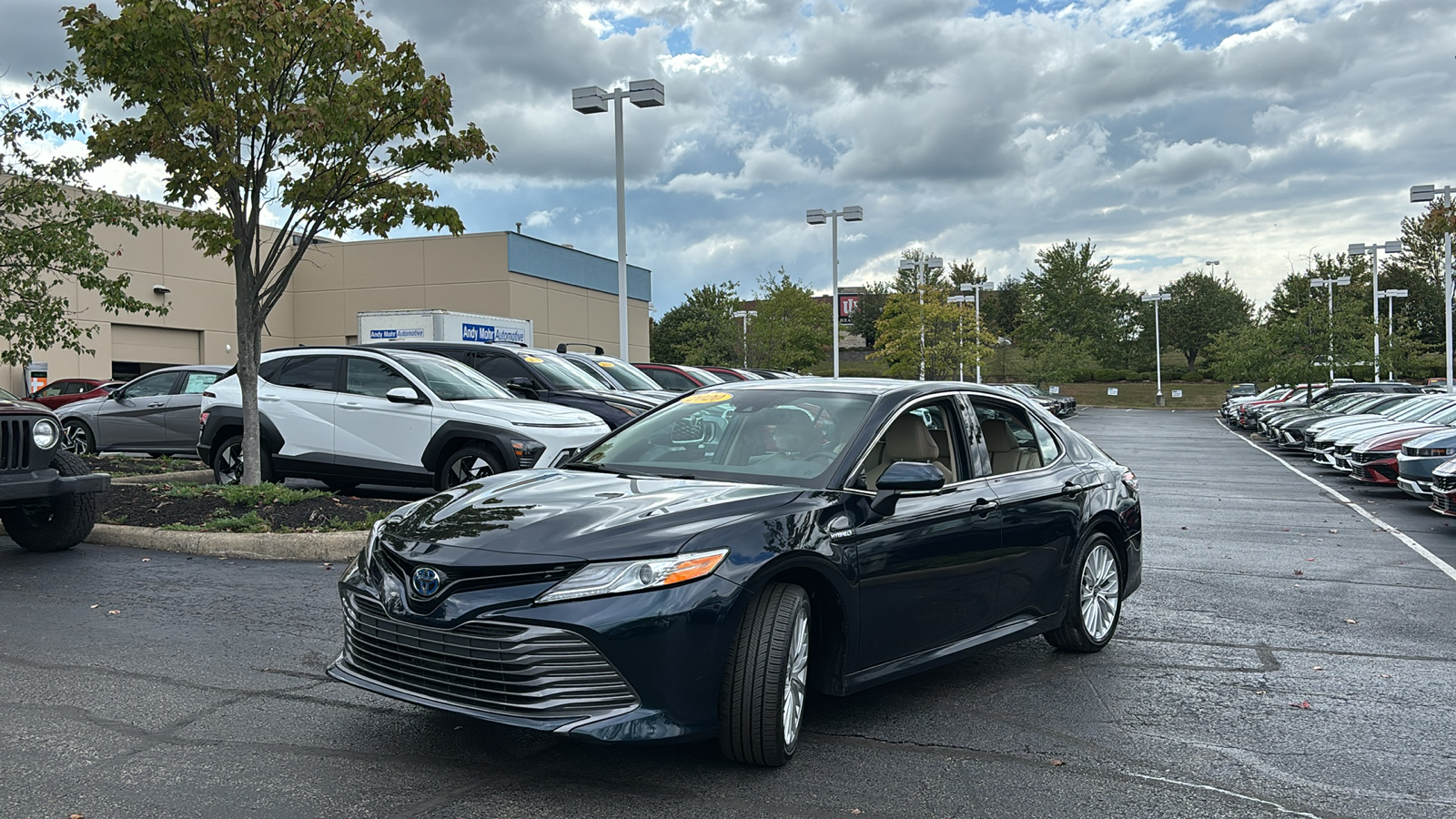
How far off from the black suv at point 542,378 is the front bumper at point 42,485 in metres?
5.72

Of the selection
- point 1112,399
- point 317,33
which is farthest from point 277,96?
point 1112,399

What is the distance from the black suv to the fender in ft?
8.02

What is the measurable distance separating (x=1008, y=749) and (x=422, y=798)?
7.31ft

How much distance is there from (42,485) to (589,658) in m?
6.10

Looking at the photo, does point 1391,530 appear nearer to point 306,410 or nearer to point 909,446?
point 909,446

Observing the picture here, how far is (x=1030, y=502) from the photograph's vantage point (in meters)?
5.92

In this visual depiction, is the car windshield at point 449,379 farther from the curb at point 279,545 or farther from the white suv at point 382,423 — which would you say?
the curb at point 279,545

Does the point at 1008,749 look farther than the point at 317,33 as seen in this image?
No

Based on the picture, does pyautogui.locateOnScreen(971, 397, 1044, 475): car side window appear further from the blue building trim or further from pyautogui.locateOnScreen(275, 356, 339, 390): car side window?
the blue building trim

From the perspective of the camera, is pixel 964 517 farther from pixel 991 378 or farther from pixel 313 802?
pixel 991 378

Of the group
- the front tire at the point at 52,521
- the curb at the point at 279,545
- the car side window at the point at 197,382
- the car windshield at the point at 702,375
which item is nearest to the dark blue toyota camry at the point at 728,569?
the curb at the point at 279,545

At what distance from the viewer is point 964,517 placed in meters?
5.41

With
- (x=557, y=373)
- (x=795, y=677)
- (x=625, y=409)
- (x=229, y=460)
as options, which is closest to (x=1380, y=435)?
(x=625, y=409)

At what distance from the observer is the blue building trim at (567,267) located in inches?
1613
